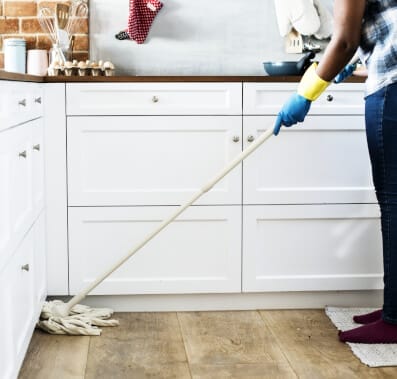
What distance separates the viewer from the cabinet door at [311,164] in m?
3.05

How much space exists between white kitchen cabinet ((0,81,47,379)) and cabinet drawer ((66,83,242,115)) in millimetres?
190

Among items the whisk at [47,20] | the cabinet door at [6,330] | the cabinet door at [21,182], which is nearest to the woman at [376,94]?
the cabinet door at [21,182]

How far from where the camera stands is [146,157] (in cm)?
301

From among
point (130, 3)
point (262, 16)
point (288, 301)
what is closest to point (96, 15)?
point (130, 3)

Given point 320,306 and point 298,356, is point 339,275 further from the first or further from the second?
point 298,356

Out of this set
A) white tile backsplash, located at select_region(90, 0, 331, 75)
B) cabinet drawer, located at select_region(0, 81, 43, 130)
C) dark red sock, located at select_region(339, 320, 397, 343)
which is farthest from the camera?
white tile backsplash, located at select_region(90, 0, 331, 75)

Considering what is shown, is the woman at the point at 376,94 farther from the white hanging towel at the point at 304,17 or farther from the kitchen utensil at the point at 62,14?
the kitchen utensil at the point at 62,14

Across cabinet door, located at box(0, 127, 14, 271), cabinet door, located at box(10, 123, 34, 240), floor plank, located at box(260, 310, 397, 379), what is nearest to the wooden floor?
floor plank, located at box(260, 310, 397, 379)

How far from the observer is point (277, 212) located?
306 cm

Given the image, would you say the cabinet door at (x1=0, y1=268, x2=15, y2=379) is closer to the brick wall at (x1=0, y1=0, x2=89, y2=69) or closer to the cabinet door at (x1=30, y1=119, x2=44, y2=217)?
the cabinet door at (x1=30, y1=119, x2=44, y2=217)

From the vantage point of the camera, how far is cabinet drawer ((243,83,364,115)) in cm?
302

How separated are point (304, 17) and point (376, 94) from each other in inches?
42.5

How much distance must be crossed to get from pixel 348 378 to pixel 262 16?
1849 mm

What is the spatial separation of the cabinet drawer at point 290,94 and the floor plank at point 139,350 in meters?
0.91
